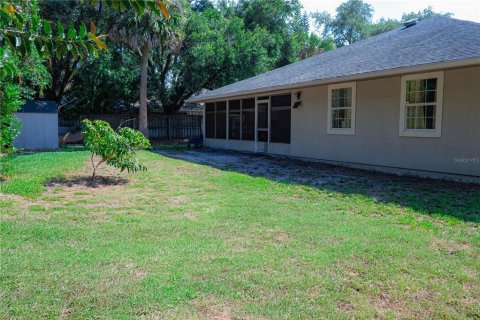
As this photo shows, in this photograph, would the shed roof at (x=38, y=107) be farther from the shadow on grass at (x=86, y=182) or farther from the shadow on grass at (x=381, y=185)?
the shadow on grass at (x=86, y=182)

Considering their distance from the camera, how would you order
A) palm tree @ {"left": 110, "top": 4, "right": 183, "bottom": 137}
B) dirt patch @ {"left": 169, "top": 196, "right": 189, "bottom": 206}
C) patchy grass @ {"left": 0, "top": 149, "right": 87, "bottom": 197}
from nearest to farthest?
dirt patch @ {"left": 169, "top": 196, "right": 189, "bottom": 206}
patchy grass @ {"left": 0, "top": 149, "right": 87, "bottom": 197}
palm tree @ {"left": 110, "top": 4, "right": 183, "bottom": 137}

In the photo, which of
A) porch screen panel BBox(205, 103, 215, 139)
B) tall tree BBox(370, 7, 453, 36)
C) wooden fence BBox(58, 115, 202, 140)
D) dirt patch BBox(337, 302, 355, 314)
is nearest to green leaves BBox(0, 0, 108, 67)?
dirt patch BBox(337, 302, 355, 314)

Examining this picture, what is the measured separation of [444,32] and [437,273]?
8996mm

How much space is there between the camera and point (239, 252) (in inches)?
168

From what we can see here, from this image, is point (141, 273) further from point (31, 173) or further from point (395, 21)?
point (395, 21)

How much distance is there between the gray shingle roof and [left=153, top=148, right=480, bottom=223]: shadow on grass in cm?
250

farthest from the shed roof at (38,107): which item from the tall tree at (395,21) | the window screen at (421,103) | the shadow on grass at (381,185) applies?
the tall tree at (395,21)

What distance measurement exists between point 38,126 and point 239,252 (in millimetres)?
17141

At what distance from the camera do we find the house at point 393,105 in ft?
28.1

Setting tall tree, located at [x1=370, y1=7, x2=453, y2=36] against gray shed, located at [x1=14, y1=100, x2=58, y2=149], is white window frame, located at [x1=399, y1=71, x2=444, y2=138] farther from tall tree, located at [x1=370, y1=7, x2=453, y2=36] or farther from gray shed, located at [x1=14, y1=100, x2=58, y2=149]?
tall tree, located at [x1=370, y1=7, x2=453, y2=36]

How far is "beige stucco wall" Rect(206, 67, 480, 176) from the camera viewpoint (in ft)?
27.9

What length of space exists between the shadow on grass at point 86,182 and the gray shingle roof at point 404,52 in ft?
20.1

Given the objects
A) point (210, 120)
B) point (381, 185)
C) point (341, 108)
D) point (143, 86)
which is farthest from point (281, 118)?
point (143, 86)

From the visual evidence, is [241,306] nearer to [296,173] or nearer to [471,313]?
[471,313]
